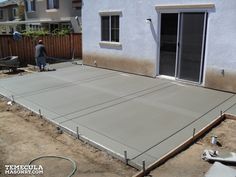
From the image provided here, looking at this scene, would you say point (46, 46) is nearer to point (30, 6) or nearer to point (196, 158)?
point (196, 158)

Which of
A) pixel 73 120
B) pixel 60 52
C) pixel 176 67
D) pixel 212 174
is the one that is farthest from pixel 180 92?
pixel 60 52

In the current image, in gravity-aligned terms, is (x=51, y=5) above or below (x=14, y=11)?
below

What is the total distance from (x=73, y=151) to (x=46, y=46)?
11.9 metres

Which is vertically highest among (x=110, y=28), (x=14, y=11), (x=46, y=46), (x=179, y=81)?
(x=14, y=11)

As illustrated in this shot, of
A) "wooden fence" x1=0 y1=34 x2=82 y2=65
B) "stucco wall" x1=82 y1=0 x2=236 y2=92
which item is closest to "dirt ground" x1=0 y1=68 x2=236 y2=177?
"stucco wall" x1=82 y1=0 x2=236 y2=92

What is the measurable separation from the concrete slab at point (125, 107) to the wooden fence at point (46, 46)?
12.4 ft

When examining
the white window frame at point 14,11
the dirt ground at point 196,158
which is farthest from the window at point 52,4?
the dirt ground at point 196,158

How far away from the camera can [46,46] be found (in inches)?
631

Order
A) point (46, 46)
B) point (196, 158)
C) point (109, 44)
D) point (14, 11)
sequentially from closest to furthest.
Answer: point (196, 158)
point (109, 44)
point (46, 46)
point (14, 11)

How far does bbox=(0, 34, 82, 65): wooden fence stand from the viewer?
1419 cm

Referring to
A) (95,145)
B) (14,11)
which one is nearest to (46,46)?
(95,145)

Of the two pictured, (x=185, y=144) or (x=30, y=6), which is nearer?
(x=185, y=144)

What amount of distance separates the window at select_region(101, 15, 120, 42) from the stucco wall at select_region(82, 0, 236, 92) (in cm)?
27

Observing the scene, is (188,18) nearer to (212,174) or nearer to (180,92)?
(180,92)
